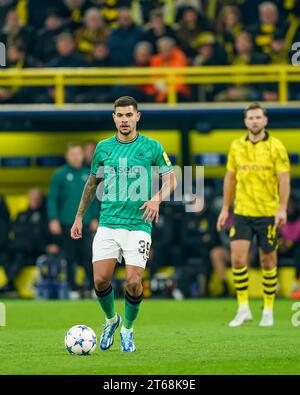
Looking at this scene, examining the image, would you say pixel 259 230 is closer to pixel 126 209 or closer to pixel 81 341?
pixel 126 209

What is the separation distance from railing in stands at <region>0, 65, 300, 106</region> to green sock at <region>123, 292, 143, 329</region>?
29.4ft

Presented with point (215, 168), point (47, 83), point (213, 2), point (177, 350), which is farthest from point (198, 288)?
point (177, 350)

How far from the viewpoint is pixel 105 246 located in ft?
36.5

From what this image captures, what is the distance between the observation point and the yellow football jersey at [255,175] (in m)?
14.1

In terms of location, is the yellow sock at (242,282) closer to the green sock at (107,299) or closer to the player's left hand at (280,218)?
the player's left hand at (280,218)

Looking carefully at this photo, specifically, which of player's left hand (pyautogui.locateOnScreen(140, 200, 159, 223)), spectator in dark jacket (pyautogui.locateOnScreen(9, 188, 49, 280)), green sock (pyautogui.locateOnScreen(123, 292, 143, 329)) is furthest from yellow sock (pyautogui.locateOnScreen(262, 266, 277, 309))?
spectator in dark jacket (pyautogui.locateOnScreen(9, 188, 49, 280))

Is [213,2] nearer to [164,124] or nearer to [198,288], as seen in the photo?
[164,124]

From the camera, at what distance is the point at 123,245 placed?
11117mm

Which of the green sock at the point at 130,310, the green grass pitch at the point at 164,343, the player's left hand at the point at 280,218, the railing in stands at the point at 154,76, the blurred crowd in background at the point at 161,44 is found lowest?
the green grass pitch at the point at 164,343

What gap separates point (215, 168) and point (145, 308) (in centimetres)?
425

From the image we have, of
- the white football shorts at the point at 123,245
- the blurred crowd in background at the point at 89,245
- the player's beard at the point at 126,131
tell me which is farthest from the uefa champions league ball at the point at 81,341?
the blurred crowd in background at the point at 89,245

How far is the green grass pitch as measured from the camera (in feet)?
32.4

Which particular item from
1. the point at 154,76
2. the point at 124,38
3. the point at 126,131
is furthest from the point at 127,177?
the point at 124,38

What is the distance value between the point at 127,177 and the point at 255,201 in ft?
10.7
